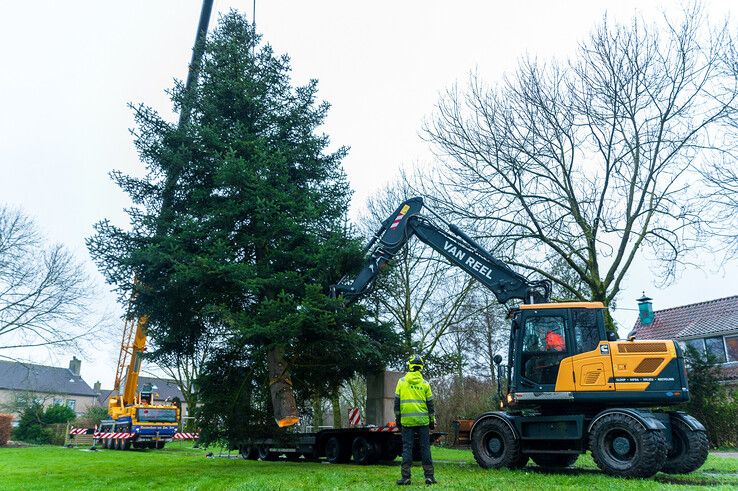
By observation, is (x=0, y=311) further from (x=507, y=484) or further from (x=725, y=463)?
(x=725, y=463)

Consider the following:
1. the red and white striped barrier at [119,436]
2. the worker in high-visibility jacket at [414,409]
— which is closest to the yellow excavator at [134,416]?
the red and white striped barrier at [119,436]

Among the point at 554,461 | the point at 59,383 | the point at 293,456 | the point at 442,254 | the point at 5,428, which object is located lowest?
the point at 293,456

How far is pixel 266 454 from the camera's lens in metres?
18.0

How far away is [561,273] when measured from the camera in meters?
21.0

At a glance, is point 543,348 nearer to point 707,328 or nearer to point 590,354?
point 590,354

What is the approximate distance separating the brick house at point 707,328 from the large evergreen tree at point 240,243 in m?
18.2

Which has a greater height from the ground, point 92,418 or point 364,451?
point 92,418

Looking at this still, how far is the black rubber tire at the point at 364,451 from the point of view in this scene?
1531 cm

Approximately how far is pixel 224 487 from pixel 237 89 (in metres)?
10.6

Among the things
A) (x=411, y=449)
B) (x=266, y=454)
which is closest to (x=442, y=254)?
(x=411, y=449)

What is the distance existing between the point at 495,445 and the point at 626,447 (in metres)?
2.65

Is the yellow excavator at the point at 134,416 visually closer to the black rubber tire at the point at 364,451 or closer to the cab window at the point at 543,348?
the black rubber tire at the point at 364,451

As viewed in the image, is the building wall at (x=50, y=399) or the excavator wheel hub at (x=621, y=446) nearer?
the excavator wheel hub at (x=621, y=446)

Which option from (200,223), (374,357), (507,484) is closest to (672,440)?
(507,484)
